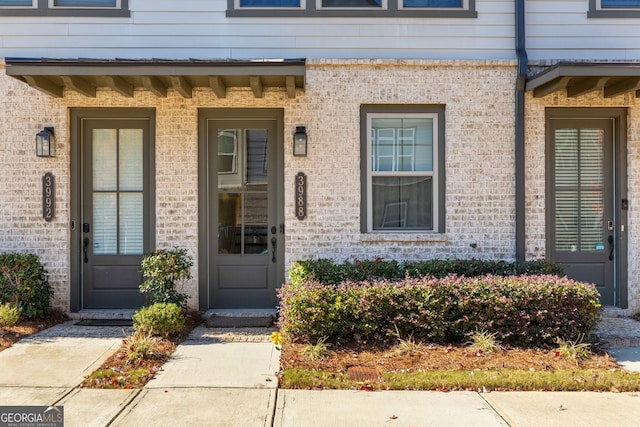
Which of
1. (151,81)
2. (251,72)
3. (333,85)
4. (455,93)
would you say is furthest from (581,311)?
(151,81)

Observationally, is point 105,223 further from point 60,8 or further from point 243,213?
point 60,8

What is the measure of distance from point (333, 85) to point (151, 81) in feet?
7.56

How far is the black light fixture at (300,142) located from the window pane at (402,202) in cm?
104

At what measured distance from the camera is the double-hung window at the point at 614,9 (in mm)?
7238

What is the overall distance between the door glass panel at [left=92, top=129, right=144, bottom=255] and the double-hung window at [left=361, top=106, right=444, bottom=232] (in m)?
3.17

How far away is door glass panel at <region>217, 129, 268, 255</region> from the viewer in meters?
7.36

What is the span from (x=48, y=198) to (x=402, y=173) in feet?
15.4

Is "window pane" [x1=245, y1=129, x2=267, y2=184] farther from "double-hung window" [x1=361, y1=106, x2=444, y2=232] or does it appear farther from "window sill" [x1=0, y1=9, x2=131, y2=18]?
"window sill" [x1=0, y1=9, x2=131, y2=18]

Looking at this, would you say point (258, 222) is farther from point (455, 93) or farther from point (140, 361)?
point (455, 93)

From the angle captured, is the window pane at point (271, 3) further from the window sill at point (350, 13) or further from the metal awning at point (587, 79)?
the metal awning at point (587, 79)

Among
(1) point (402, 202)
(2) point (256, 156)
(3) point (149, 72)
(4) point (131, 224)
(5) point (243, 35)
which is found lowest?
(4) point (131, 224)

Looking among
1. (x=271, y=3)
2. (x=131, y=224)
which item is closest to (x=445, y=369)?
(x=131, y=224)

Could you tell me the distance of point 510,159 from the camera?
7207 millimetres

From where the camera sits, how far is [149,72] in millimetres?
6281
